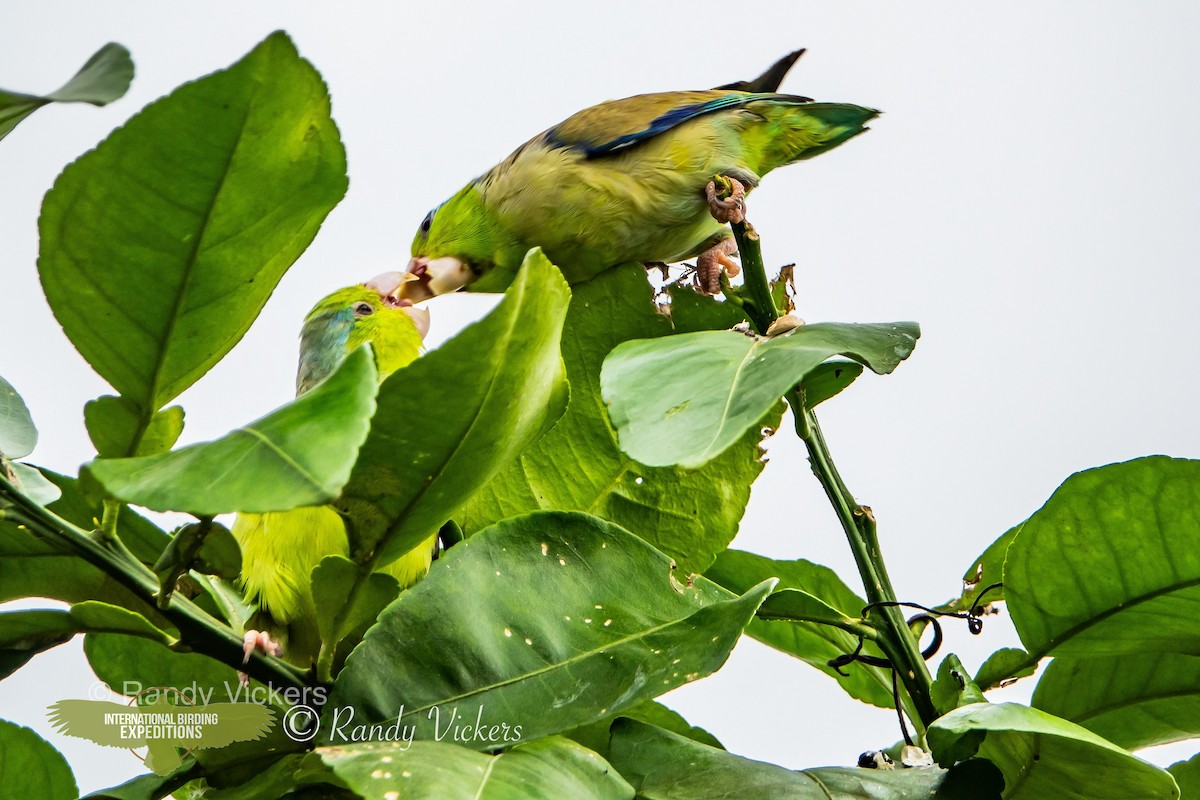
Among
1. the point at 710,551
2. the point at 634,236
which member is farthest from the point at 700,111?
the point at 710,551

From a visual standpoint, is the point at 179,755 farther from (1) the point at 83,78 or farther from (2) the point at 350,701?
(1) the point at 83,78

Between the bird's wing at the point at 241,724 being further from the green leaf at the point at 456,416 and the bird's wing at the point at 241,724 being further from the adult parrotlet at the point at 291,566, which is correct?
the adult parrotlet at the point at 291,566

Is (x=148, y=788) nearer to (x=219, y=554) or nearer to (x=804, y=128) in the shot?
(x=219, y=554)

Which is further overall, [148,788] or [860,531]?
[860,531]

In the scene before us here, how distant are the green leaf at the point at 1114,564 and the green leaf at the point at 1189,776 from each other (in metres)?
0.17

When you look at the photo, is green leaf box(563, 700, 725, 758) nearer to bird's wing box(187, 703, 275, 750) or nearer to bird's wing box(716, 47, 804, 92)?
bird's wing box(187, 703, 275, 750)

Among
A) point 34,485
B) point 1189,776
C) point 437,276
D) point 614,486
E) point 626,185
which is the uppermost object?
point 626,185

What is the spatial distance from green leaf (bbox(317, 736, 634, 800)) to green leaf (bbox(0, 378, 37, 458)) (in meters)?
0.34

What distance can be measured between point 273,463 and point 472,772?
210 millimetres

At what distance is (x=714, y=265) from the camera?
214 cm

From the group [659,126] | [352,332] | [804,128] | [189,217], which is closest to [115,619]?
[189,217]

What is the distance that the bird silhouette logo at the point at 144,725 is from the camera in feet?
2.50

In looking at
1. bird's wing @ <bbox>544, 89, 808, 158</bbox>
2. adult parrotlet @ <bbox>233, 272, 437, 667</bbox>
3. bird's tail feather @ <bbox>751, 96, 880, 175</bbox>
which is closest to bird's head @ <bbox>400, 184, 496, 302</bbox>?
bird's wing @ <bbox>544, 89, 808, 158</bbox>

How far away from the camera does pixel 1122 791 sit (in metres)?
0.73
